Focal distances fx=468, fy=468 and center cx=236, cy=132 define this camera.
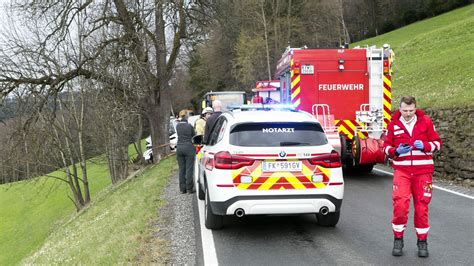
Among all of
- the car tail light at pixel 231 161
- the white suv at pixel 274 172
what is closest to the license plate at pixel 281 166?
the white suv at pixel 274 172

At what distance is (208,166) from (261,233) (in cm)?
126

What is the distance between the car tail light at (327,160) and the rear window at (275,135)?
0.71 feet

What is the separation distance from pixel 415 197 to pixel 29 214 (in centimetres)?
3181

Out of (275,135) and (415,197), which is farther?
(275,135)

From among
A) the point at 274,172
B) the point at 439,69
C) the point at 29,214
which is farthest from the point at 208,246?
the point at 29,214

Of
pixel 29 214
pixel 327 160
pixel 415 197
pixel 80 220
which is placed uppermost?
pixel 327 160

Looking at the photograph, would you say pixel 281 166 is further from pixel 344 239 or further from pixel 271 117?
pixel 344 239

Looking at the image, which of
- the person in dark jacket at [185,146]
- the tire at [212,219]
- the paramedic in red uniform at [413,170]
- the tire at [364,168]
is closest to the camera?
the paramedic in red uniform at [413,170]

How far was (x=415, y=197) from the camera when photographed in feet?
18.3

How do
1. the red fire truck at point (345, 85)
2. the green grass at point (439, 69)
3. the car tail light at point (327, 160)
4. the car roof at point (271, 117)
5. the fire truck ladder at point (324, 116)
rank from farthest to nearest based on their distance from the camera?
the green grass at point (439, 69) < the red fire truck at point (345, 85) < the fire truck ladder at point (324, 116) < the car roof at point (271, 117) < the car tail light at point (327, 160)

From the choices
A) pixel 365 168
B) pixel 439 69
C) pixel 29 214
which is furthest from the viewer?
pixel 29 214

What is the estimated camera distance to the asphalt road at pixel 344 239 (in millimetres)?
5656

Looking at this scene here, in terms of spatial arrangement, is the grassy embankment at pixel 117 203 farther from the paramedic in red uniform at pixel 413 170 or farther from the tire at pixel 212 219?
the paramedic in red uniform at pixel 413 170

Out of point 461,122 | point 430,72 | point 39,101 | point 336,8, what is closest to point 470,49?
point 430,72
